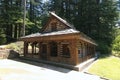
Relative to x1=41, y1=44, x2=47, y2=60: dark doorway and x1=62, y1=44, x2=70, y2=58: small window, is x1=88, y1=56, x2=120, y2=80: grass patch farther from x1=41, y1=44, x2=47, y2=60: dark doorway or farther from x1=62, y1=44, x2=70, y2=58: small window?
x1=41, y1=44, x2=47, y2=60: dark doorway

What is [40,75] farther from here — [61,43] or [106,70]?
[106,70]

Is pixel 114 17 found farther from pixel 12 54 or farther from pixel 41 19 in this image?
pixel 12 54

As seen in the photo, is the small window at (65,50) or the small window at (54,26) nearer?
the small window at (65,50)

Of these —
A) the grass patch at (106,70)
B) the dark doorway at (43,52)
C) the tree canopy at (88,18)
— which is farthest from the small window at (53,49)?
the tree canopy at (88,18)

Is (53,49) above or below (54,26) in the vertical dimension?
below

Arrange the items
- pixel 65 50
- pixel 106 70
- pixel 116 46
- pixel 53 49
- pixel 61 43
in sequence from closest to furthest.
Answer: pixel 106 70 → pixel 61 43 → pixel 65 50 → pixel 53 49 → pixel 116 46

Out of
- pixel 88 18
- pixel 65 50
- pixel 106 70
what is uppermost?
pixel 88 18

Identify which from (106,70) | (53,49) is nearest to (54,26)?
(53,49)

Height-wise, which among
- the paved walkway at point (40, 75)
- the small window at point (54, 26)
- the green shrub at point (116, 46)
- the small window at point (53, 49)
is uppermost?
the small window at point (54, 26)

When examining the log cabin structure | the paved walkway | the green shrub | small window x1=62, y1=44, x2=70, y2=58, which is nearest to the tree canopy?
the green shrub

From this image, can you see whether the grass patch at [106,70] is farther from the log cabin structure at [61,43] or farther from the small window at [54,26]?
the small window at [54,26]

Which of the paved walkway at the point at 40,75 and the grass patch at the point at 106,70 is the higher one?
the paved walkway at the point at 40,75

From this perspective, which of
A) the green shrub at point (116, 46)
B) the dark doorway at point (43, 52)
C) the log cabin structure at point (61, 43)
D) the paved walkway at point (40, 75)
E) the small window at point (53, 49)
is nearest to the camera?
the paved walkway at point (40, 75)

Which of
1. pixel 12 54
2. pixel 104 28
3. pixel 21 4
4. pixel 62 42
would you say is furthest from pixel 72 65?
pixel 21 4
